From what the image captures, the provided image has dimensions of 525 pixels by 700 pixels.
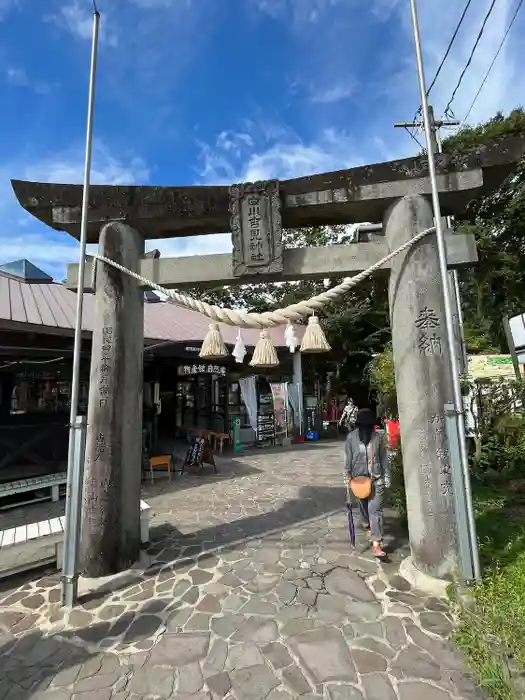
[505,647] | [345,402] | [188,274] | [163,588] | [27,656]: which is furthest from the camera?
[345,402]

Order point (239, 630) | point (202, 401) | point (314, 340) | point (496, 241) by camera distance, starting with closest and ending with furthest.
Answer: point (239, 630) < point (314, 340) < point (496, 241) < point (202, 401)

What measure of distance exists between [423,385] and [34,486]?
688cm

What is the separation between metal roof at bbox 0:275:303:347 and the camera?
7793 millimetres

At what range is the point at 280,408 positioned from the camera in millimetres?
16250

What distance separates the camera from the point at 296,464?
38.8ft

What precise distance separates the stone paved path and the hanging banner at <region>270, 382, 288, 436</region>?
9.95 m

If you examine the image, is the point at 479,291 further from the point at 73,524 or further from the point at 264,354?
the point at 73,524

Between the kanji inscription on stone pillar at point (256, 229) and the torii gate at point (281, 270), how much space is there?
1 cm

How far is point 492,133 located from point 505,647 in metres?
17.7

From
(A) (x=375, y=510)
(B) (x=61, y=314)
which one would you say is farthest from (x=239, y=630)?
(B) (x=61, y=314)

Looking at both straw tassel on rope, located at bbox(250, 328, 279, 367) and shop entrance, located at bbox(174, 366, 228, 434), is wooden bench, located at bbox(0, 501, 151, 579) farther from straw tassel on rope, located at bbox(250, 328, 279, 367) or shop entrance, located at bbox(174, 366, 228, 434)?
shop entrance, located at bbox(174, 366, 228, 434)

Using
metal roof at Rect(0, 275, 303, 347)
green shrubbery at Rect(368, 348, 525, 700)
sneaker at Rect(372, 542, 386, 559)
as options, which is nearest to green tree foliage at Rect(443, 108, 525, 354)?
green shrubbery at Rect(368, 348, 525, 700)

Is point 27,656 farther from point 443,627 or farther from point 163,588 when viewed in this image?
point 443,627

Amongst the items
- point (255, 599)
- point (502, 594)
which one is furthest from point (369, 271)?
point (255, 599)
